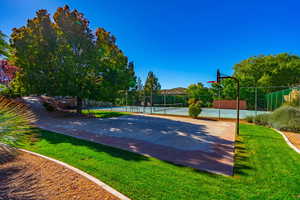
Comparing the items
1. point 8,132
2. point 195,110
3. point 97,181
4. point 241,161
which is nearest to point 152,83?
point 195,110

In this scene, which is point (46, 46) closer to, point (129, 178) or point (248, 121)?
point (129, 178)

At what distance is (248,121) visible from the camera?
905 centimetres

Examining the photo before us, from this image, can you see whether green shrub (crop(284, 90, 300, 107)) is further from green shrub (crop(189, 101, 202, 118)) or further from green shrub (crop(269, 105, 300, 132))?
green shrub (crop(189, 101, 202, 118))

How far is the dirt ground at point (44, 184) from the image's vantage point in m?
2.02

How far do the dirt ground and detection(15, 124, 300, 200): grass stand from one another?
26 cm

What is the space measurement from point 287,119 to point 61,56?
43.2 ft

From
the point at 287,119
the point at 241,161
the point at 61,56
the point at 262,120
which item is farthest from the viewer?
the point at 61,56

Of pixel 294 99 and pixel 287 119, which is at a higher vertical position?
pixel 294 99

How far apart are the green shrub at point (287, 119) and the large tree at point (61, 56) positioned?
9640 millimetres

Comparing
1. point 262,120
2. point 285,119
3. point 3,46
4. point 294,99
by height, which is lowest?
point 262,120

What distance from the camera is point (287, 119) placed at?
6.70 metres

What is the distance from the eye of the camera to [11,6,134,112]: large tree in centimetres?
832

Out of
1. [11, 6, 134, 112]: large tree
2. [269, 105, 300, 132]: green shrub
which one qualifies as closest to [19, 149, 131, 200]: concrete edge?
[11, 6, 134, 112]: large tree

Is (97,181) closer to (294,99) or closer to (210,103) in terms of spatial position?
(294,99)
